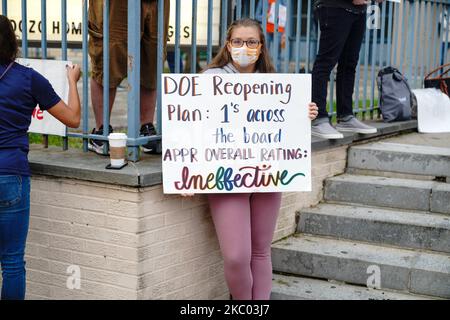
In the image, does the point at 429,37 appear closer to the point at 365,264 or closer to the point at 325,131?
the point at 325,131

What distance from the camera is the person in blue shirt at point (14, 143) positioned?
3.43 metres

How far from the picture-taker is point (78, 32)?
4.85m

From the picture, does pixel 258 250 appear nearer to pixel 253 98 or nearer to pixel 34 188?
pixel 253 98

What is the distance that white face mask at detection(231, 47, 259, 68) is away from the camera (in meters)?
3.94

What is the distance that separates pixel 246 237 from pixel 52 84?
57.7 inches

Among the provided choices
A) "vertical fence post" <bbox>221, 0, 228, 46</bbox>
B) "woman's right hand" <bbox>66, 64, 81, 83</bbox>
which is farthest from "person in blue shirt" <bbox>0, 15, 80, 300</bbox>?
"vertical fence post" <bbox>221, 0, 228, 46</bbox>

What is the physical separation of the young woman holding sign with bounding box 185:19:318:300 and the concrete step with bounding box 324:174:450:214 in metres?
1.31

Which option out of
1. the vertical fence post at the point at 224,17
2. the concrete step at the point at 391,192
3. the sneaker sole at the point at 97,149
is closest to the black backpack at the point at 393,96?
the concrete step at the point at 391,192

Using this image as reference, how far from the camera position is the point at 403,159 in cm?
540

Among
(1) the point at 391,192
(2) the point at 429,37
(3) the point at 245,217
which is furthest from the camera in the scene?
(2) the point at 429,37

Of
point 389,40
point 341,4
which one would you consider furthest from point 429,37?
point 341,4
